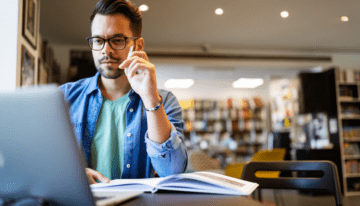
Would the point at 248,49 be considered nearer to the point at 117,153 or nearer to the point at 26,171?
the point at 117,153

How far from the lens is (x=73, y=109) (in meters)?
1.16

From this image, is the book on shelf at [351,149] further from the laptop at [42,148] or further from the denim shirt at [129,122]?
the laptop at [42,148]

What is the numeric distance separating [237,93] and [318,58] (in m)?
4.28

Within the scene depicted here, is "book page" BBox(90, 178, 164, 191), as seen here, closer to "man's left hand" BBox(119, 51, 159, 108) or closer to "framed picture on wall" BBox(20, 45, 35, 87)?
"man's left hand" BBox(119, 51, 159, 108)

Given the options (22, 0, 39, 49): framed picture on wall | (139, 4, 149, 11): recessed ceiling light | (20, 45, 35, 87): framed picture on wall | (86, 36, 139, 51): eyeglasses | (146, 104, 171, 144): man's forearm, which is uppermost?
(139, 4, 149, 11): recessed ceiling light

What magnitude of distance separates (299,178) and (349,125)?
5.53 m

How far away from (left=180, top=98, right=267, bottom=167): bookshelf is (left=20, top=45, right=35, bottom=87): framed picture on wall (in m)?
7.33

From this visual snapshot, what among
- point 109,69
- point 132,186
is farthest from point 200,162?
point 132,186

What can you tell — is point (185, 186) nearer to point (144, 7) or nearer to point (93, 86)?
point (93, 86)

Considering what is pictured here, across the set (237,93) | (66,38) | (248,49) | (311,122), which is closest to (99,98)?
(66,38)

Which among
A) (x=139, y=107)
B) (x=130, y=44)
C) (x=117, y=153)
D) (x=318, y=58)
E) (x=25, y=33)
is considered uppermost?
(x=318, y=58)

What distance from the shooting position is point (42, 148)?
1.24ft

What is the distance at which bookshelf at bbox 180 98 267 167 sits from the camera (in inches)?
390

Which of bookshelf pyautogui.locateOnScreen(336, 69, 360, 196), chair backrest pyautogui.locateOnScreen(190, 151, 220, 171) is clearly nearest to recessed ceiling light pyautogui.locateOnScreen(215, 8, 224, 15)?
chair backrest pyautogui.locateOnScreen(190, 151, 220, 171)
